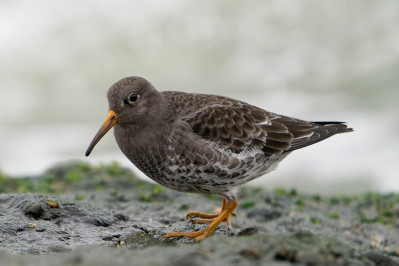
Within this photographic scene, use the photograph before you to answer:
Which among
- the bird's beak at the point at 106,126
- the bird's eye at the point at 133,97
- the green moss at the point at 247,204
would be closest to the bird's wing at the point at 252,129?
the bird's eye at the point at 133,97

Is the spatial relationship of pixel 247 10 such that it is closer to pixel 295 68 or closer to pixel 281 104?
pixel 295 68

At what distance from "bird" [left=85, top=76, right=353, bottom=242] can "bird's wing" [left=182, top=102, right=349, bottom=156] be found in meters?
0.01

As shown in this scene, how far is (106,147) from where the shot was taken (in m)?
19.9

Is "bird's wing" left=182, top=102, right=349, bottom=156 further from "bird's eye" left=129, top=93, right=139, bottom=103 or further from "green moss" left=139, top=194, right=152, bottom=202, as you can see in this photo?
"green moss" left=139, top=194, right=152, bottom=202

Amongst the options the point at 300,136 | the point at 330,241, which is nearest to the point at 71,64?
the point at 300,136

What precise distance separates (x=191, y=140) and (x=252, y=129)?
3.44 ft

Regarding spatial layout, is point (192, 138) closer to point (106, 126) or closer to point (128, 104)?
point (128, 104)

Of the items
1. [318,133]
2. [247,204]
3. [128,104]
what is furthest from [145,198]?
[318,133]

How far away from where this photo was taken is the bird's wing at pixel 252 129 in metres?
7.17

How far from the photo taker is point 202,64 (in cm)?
2264

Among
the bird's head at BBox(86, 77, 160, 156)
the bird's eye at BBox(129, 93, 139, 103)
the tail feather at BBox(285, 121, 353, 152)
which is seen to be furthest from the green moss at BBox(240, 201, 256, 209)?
the bird's eye at BBox(129, 93, 139, 103)

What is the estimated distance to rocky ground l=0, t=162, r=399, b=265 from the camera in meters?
4.31

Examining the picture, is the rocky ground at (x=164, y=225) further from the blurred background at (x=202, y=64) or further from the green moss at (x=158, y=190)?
the blurred background at (x=202, y=64)

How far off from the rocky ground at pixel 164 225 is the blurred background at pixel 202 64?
25.9ft
